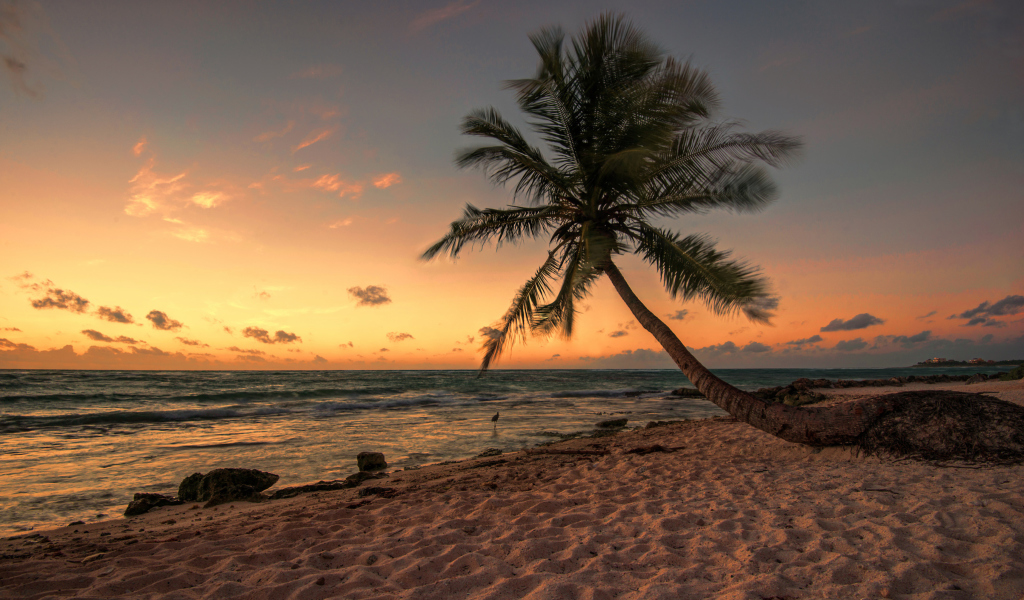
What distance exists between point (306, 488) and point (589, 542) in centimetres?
449


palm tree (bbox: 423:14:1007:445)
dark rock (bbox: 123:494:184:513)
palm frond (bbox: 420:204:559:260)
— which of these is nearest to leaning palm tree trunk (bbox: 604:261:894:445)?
palm tree (bbox: 423:14:1007:445)

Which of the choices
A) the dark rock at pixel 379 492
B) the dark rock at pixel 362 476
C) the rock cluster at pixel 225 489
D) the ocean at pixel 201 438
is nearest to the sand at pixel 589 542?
the dark rock at pixel 379 492

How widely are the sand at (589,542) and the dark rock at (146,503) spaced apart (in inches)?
6.5

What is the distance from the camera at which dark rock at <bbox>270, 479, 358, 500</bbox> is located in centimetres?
614

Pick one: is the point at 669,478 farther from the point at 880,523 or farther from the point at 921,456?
the point at 921,456

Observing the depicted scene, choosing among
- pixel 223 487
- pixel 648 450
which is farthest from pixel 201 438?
pixel 648 450

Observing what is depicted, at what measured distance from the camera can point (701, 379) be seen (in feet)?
22.7

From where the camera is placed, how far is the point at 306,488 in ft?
20.7

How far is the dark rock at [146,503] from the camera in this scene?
5.45 meters

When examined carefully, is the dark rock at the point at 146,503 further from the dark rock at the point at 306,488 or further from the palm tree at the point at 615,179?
the palm tree at the point at 615,179

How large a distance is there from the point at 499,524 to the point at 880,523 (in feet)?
10.6

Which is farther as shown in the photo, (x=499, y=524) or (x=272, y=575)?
(x=499, y=524)

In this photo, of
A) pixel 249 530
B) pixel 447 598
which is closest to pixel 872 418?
Answer: pixel 447 598

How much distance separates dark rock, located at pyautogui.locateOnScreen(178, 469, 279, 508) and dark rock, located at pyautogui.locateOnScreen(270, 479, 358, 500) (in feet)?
0.72
